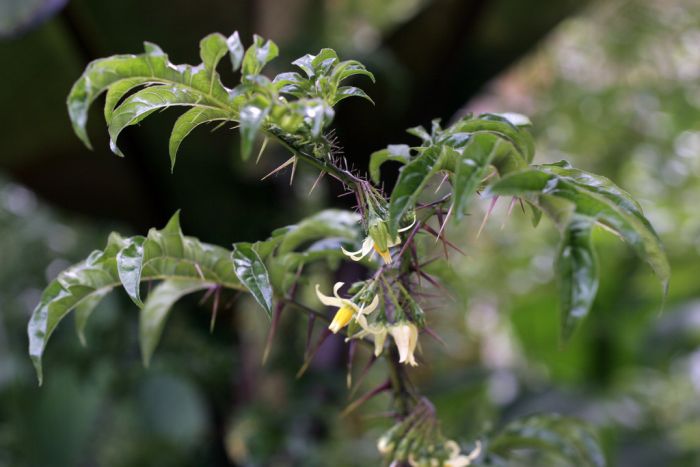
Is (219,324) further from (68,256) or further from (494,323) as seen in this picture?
(494,323)

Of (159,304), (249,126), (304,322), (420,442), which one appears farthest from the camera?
(304,322)

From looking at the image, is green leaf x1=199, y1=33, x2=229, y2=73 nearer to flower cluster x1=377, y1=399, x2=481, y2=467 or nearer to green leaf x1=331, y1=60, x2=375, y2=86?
green leaf x1=331, y1=60, x2=375, y2=86

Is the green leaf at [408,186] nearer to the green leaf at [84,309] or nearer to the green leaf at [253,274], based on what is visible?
the green leaf at [253,274]

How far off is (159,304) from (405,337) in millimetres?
216

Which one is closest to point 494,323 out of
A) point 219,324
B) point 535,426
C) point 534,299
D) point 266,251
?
point 534,299

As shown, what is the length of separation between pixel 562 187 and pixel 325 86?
4.6 inches

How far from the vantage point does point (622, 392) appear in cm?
172

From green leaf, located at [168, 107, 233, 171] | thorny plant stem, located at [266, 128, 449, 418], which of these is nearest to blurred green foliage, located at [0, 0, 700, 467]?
thorny plant stem, located at [266, 128, 449, 418]

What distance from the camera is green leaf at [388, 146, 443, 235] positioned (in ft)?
1.00

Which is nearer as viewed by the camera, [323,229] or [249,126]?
[249,126]

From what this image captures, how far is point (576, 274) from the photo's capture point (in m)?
0.28

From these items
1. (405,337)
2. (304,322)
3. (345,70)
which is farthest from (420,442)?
(304,322)

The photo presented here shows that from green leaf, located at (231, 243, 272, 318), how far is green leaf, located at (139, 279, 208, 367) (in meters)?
0.09

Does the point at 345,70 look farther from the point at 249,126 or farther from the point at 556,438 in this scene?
the point at 556,438
